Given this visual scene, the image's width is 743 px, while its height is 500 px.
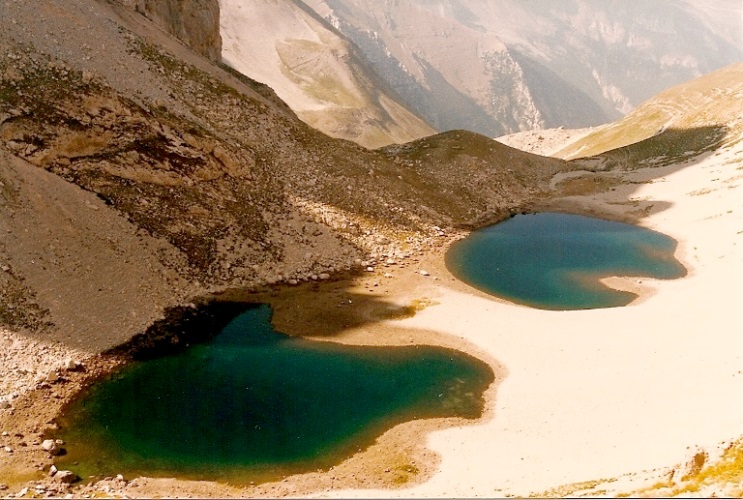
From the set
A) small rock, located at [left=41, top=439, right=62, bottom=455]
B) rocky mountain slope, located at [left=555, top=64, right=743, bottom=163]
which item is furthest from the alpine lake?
rocky mountain slope, located at [left=555, top=64, right=743, bottom=163]

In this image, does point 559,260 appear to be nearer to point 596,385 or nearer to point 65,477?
point 596,385

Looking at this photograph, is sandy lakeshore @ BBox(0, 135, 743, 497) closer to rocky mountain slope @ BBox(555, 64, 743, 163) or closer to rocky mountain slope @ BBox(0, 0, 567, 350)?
rocky mountain slope @ BBox(0, 0, 567, 350)

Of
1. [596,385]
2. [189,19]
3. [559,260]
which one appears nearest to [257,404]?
[596,385]

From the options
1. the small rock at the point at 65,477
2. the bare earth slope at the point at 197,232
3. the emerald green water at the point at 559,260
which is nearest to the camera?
the small rock at the point at 65,477

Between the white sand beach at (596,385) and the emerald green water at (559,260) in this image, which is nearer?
the white sand beach at (596,385)

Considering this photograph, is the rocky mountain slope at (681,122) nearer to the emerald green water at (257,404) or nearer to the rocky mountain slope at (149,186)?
the rocky mountain slope at (149,186)

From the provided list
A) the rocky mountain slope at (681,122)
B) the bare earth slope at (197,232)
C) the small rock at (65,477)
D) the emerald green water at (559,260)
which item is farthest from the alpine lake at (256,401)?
the rocky mountain slope at (681,122)
